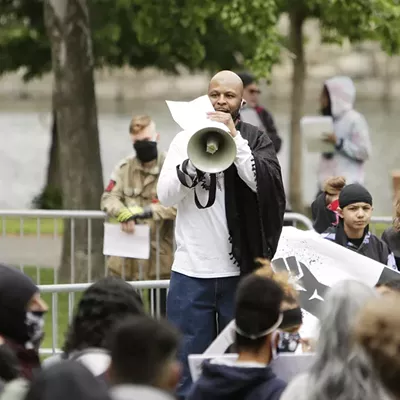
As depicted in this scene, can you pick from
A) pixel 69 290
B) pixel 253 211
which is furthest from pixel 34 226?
pixel 253 211

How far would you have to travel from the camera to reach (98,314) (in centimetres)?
566

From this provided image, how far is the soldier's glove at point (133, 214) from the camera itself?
9.99 m

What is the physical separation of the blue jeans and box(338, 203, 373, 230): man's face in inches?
48.4

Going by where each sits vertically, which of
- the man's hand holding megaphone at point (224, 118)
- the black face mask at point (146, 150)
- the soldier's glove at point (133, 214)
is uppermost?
the man's hand holding megaphone at point (224, 118)

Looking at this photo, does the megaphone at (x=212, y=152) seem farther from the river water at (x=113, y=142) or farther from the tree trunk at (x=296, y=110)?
the river water at (x=113, y=142)

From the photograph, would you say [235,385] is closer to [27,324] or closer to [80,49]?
[27,324]

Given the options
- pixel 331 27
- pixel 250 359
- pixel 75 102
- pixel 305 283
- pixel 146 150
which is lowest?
A: pixel 305 283

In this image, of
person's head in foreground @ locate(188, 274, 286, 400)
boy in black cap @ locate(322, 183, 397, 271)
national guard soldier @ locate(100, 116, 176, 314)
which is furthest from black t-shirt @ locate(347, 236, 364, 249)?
person's head in foreground @ locate(188, 274, 286, 400)

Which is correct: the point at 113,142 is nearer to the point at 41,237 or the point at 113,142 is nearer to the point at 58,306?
the point at 41,237

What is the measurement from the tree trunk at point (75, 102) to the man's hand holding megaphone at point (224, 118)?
673 centimetres

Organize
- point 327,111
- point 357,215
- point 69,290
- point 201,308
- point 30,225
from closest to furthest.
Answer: point 201,308
point 69,290
point 357,215
point 30,225
point 327,111

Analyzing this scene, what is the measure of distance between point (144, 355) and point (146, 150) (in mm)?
5835

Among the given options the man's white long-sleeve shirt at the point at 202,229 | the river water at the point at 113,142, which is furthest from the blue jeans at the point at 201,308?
the river water at the point at 113,142

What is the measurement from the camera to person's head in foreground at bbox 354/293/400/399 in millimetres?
4215
